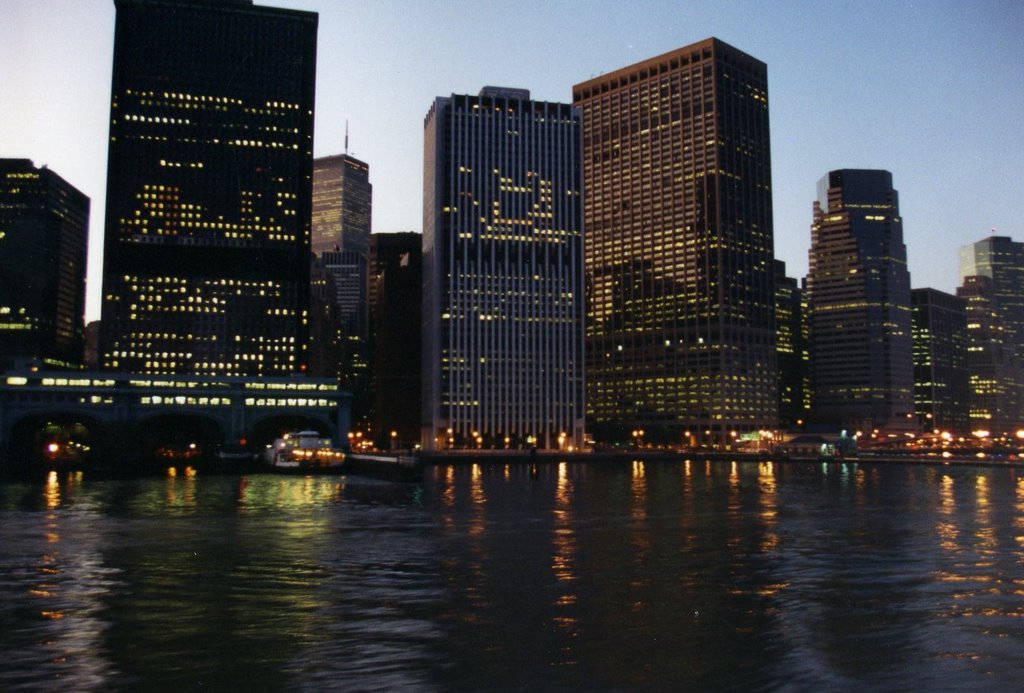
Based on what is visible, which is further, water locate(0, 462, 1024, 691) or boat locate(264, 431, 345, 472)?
boat locate(264, 431, 345, 472)

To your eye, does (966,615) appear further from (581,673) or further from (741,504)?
(741,504)

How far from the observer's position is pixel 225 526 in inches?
2291

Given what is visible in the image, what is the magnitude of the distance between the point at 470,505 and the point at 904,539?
3860cm

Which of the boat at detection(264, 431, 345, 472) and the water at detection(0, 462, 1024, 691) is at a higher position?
the boat at detection(264, 431, 345, 472)

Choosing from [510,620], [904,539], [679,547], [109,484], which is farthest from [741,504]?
[109,484]

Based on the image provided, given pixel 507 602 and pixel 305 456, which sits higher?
pixel 305 456

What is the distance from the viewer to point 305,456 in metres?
158

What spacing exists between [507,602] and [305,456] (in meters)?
131

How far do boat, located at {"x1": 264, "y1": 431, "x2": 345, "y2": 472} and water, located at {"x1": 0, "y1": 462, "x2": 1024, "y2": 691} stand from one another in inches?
3524

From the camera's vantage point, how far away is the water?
880 inches

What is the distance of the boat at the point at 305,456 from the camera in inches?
6142

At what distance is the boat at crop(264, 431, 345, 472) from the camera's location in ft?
512

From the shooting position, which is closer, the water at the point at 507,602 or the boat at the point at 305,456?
the water at the point at 507,602

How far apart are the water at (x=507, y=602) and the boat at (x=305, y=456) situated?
89.5m
